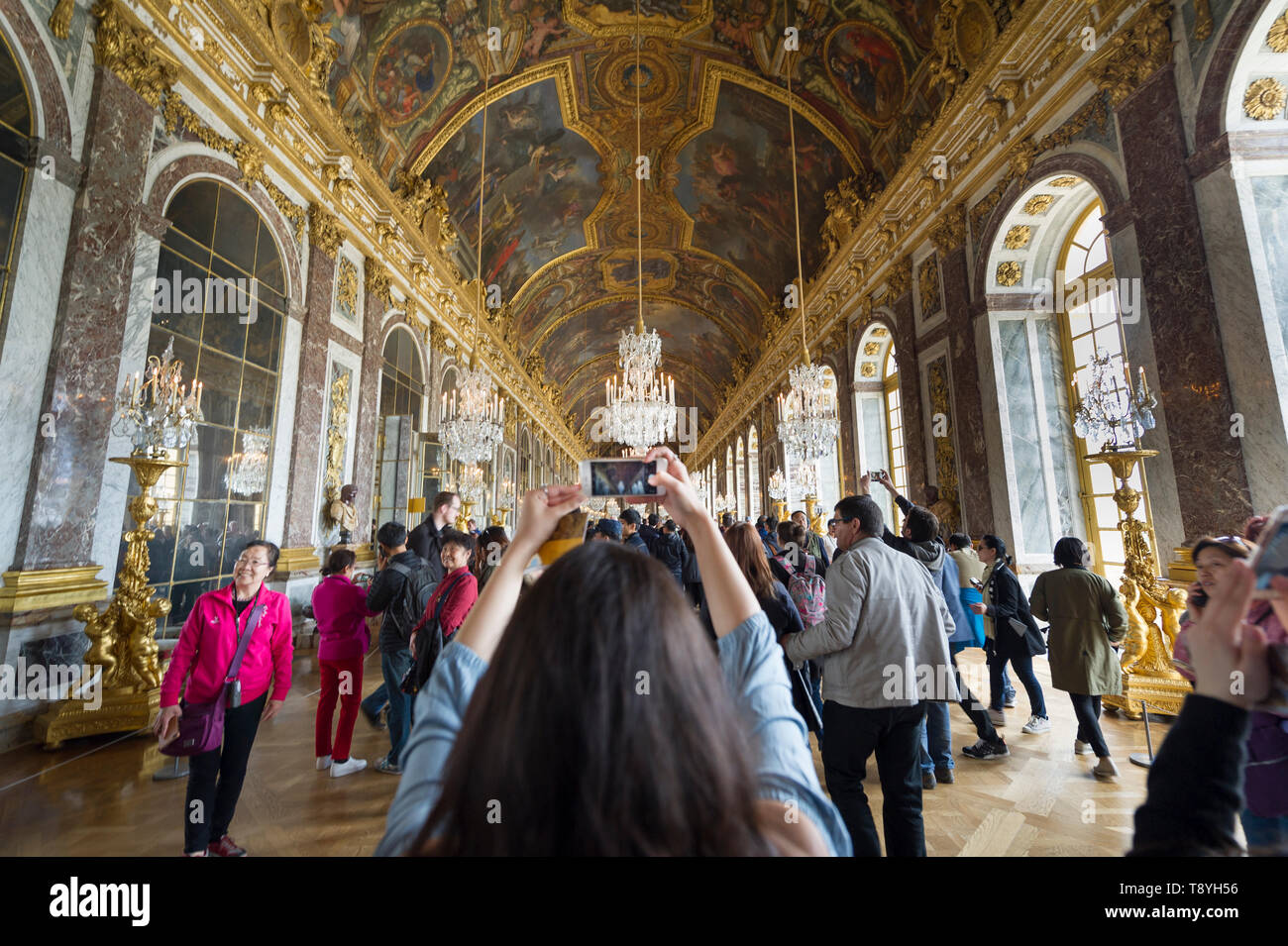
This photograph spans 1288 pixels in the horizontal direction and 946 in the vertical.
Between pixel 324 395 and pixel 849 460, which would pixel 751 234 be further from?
pixel 324 395

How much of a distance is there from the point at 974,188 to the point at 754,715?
8.74m

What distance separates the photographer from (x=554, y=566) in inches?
28.1

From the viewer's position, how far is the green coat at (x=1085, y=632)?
344 centimetres

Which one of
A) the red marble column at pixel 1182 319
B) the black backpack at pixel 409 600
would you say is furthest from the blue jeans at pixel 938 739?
the black backpack at pixel 409 600

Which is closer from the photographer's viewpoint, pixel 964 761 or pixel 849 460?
pixel 964 761

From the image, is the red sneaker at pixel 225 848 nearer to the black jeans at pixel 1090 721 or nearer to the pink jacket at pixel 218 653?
the pink jacket at pixel 218 653

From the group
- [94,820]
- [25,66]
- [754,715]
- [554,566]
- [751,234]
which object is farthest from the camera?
[751,234]

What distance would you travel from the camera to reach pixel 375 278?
29.5ft

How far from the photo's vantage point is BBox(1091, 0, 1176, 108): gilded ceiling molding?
4.48 m

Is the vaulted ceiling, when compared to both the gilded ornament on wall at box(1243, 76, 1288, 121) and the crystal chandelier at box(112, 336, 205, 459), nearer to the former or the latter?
the gilded ornament on wall at box(1243, 76, 1288, 121)

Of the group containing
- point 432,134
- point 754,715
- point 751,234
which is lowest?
point 754,715

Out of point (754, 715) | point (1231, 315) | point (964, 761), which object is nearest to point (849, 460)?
point (1231, 315)

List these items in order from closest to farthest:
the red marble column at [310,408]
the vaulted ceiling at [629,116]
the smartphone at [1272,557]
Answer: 1. the smartphone at [1272,557]
2. the red marble column at [310,408]
3. the vaulted ceiling at [629,116]

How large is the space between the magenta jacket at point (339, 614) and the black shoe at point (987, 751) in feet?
13.9
